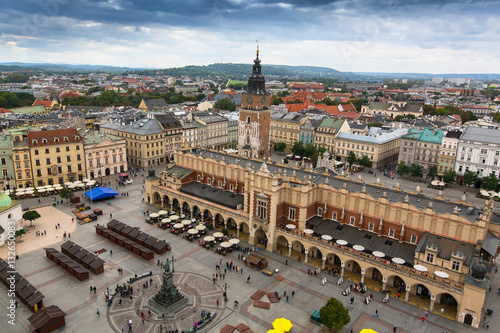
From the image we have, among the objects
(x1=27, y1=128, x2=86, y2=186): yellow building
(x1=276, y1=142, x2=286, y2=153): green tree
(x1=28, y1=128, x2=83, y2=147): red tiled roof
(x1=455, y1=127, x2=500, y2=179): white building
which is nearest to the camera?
(x1=28, y1=128, x2=83, y2=147): red tiled roof

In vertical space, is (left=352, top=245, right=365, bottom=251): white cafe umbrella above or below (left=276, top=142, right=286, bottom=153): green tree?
above

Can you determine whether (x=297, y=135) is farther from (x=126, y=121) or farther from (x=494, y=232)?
(x=494, y=232)

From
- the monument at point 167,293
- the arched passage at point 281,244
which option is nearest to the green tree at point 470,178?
the arched passage at point 281,244

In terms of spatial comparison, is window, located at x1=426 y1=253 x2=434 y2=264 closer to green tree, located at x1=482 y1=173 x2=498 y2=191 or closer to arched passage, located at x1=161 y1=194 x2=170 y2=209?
arched passage, located at x1=161 y1=194 x2=170 y2=209

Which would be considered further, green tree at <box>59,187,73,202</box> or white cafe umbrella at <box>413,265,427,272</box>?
green tree at <box>59,187,73,202</box>

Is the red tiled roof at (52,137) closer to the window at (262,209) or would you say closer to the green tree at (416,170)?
the window at (262,209)

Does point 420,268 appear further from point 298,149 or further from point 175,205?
point 298,149

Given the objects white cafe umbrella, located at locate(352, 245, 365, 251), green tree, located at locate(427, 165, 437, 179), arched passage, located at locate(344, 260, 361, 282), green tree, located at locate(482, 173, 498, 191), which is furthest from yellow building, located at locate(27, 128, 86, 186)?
green tree, located at locate(482, 173, 498, 191)
